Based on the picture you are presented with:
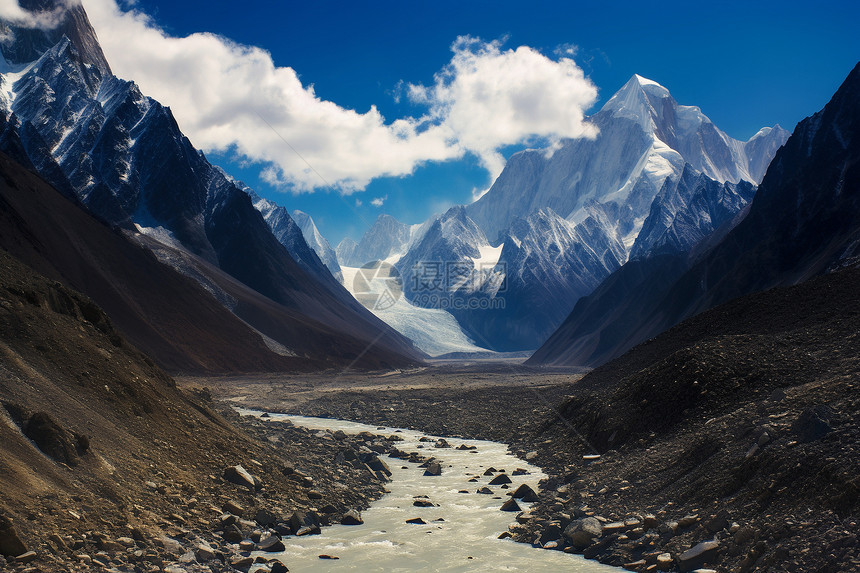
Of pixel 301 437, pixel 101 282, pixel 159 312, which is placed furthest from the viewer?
pixel 159 312

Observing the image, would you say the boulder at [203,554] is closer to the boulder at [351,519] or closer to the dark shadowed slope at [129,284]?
the boulder at [351,519]

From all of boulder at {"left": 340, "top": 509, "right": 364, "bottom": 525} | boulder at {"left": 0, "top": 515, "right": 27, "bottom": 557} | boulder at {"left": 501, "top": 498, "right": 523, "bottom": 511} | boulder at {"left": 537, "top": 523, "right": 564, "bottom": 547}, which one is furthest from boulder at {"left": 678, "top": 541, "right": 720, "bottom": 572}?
boulder at {"left": 0, "top": 515, "right": 27, "bottom": 557}

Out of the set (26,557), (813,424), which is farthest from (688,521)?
(26,557)

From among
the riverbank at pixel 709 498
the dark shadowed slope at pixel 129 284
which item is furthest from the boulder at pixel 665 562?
the dark shadowed slope at pixel 129 284

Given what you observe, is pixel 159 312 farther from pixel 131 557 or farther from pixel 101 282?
pixel 131 557

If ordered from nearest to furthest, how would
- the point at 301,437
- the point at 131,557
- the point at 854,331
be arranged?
1. the point at 131,557
2. the point at 854,331
3. the point at 301,437

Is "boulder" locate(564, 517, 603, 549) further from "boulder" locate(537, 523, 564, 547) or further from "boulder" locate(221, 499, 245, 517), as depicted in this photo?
"boulder" locate(221, 499, 245, 517)

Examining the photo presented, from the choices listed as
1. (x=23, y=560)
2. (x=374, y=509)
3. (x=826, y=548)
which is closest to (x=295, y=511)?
(x=374, y=509)
